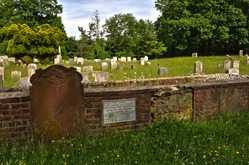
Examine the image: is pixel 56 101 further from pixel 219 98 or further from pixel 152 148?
pixel 219 98

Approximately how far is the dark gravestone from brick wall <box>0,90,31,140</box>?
0.12 metres

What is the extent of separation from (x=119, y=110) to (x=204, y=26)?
5564cm

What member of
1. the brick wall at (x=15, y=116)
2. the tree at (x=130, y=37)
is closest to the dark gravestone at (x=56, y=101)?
the brick wall at (x=15, y=116)

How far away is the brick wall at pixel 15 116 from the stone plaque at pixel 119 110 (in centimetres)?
131

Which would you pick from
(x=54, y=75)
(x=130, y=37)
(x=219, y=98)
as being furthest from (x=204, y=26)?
(x=54, y=75)

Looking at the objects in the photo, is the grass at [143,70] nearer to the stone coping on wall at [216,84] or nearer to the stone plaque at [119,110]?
the stone coping on wall at [216,84]

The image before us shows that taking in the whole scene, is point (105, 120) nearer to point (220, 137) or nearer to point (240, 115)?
point (220, 137)

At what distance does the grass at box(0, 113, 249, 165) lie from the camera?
670 centimetres

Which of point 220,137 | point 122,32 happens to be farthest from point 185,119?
point 122,32

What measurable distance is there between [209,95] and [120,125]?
2238 millimetres

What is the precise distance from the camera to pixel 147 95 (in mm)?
9117

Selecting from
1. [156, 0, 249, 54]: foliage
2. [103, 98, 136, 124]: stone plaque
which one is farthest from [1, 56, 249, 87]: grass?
[156, 0, 249, 54]: foliage

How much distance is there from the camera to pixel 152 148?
24.2 ft

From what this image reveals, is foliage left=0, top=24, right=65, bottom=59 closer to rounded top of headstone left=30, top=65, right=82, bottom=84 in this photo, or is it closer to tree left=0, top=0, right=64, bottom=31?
tree left=0, top=0, right=64, bottom=31
